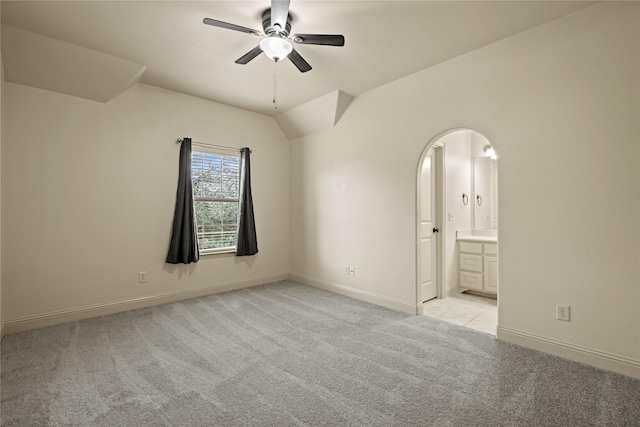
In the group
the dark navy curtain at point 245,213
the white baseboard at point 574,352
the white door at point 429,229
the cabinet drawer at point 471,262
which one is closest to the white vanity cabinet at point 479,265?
the cabinet drawer at point 471,262

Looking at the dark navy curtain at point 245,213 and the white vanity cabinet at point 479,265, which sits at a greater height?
the dark navy curtain at point 245,213

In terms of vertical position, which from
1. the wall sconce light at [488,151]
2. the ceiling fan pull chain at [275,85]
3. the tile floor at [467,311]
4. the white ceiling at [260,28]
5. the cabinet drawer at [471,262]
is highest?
the ceiling fan pull chain at [275,85]

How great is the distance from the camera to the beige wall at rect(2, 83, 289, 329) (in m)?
3.05

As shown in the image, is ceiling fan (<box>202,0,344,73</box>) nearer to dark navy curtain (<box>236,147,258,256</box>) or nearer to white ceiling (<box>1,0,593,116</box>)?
white ceiling (<box>1,0,593,116</box>)

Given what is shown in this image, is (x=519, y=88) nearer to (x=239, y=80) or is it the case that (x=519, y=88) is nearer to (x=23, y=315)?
(x=239, y=80)

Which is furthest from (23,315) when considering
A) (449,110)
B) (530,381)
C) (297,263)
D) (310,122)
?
(449,110)

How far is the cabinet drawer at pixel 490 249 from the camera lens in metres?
4.16

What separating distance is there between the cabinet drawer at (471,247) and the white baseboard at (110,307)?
3.12 metres

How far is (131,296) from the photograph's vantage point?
369 cm

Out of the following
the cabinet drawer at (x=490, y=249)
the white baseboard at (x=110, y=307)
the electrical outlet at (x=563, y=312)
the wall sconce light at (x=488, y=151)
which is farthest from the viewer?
the wall sconce light at (x=488, y=151)

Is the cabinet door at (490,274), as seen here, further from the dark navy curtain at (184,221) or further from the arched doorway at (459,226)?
the dark navy curtain at (184,221)

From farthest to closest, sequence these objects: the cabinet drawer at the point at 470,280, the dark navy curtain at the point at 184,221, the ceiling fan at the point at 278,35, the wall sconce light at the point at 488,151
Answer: the wall sconce light at the point at 488,151, the cabinet drawer at the point at 470,280, the dark navy curtain at the point at 184,221, the ceiling fan at the point at 278,35

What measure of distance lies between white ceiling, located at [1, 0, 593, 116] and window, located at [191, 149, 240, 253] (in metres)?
1.19

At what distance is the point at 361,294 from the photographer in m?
4.02
